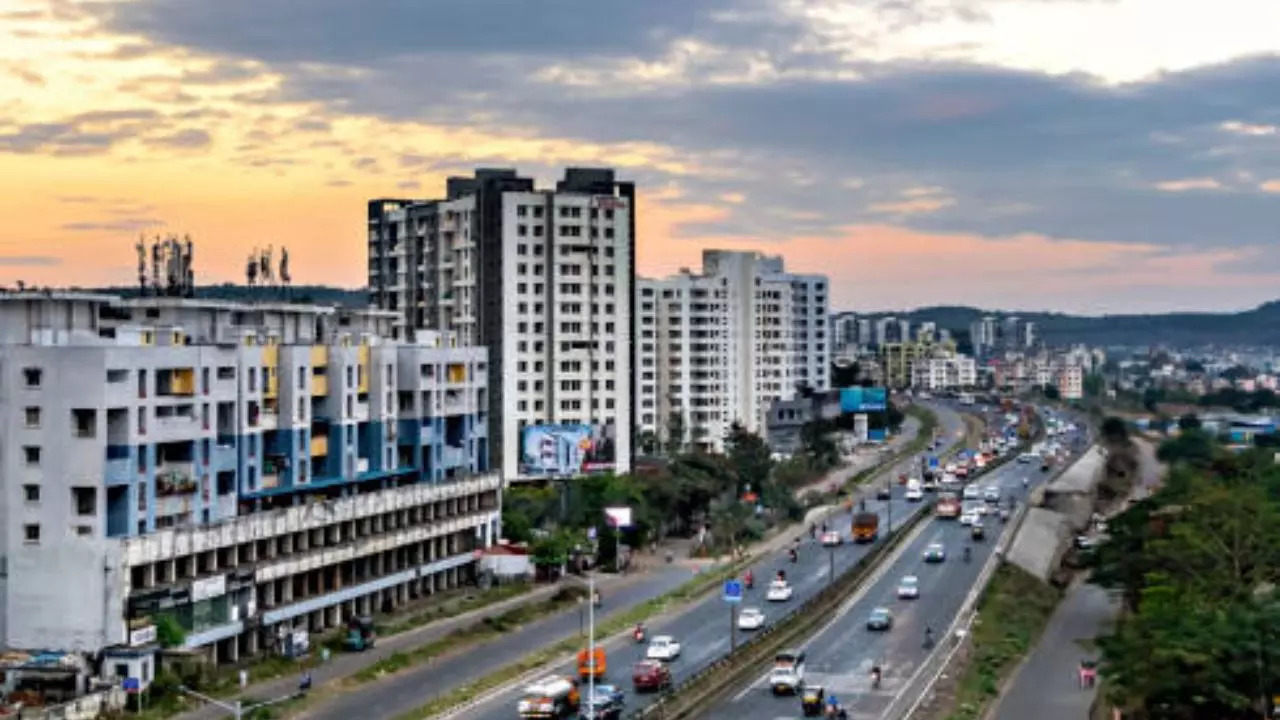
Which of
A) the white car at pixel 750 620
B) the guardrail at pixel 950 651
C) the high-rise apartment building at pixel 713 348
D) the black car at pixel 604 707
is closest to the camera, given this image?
the black car at pixel 604 707

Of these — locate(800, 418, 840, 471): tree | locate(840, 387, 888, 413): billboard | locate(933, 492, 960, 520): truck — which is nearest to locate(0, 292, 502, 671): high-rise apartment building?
locate(933, 492, 960, 520): truck

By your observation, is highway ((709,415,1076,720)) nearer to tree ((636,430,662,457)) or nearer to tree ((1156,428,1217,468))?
tree ((636,430,662,457))

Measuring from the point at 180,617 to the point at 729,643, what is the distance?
22094mm

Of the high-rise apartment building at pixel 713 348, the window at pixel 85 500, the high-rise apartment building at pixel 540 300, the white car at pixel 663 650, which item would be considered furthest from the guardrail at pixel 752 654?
the high-rise apartment building at pixel 713 348

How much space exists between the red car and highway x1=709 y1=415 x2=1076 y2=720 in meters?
2.38

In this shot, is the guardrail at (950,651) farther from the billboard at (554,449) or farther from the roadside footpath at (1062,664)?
the billboard at (554,449)

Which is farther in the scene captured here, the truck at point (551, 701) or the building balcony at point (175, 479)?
the building balcony at point (175, 479)

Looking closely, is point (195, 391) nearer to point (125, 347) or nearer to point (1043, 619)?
point (125, 347)

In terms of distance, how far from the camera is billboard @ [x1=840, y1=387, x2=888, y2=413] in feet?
645

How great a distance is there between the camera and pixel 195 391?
216ft

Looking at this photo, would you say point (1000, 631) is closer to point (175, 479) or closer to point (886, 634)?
point (886, 634)

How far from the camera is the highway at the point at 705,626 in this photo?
5794 cm

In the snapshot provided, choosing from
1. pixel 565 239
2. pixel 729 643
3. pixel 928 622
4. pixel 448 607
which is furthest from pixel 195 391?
pixel 565 239

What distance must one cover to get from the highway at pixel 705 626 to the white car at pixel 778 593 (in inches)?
18.4
